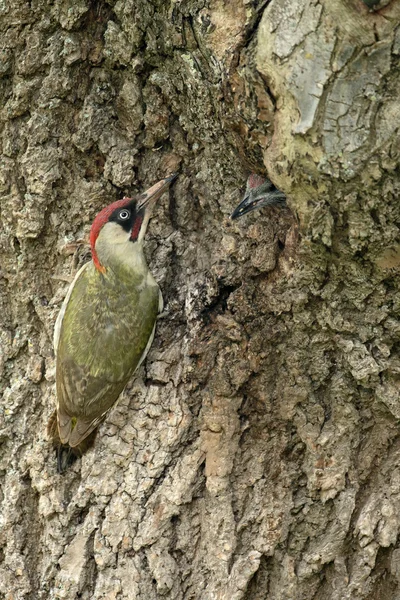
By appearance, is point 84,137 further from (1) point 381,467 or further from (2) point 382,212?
(1) point 381,467

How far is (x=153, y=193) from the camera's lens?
11.0ft

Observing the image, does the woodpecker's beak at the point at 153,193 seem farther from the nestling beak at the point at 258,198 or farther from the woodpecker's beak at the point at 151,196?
the nestling beak at the point at 258,198

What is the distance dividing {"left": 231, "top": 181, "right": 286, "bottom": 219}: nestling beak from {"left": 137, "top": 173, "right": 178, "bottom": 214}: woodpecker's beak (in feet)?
1.48

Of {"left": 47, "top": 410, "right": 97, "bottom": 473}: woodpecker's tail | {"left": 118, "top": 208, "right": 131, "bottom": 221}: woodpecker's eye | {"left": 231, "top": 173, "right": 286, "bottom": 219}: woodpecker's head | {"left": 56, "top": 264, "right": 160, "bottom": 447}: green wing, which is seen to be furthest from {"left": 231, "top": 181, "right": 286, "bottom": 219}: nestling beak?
{"left": 47, "top": 410, "right": 97, "bottom": 473}: woodpecker's tail

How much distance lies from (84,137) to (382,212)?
1.50 m

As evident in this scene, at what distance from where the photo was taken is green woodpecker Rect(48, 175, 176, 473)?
3.42 m

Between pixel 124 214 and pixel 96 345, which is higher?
pixel 124 214

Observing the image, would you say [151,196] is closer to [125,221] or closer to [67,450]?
[125,221]

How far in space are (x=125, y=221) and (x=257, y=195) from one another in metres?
0.75

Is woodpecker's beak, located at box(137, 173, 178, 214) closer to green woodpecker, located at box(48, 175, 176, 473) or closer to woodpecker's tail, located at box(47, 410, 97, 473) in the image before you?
green woodpecker, located at box(48, 175, 176, 473)

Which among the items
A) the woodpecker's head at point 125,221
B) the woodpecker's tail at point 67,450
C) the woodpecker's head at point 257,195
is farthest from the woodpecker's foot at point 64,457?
the woodpecker's head at point 257,195

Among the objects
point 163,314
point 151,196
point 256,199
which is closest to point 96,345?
point 163,314

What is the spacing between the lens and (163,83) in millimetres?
3199

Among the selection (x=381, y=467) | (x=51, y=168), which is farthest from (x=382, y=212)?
(x=51, y=168)
